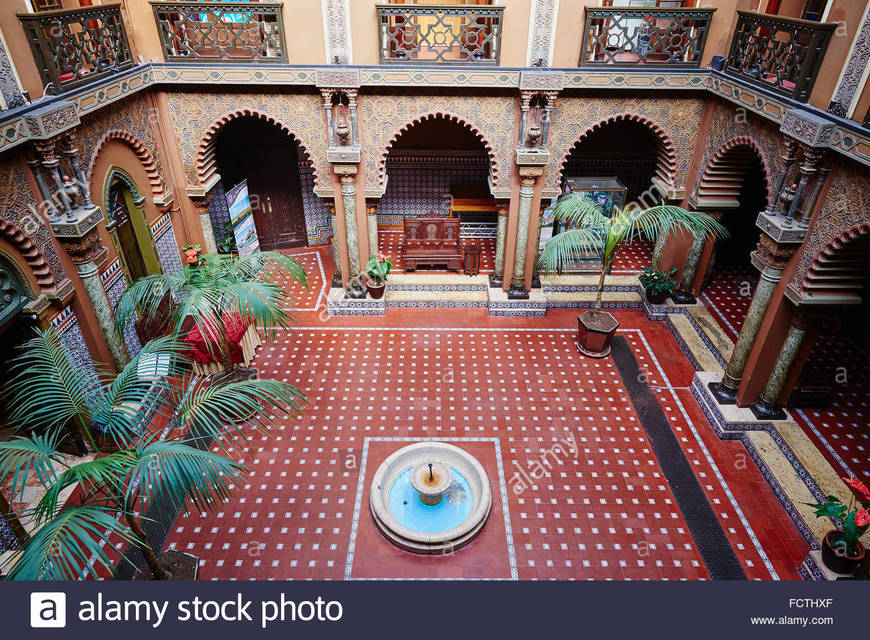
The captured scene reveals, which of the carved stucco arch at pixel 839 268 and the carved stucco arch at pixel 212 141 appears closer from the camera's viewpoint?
the carved stucco arch at pixel 839 268

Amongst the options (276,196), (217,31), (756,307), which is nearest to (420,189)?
(276,196)

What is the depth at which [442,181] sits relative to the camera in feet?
41.5

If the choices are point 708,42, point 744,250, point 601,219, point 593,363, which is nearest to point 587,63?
point 708,42

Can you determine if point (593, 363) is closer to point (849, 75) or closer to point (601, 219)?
point (601, 219)

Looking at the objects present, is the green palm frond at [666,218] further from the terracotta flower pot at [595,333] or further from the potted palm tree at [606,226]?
the terracotta flower pot at [595,333]

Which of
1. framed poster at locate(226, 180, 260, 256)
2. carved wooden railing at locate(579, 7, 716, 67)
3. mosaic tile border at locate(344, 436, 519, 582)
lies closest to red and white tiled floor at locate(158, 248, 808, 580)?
mosaic tile border at locate(344, 436, 519, 582)

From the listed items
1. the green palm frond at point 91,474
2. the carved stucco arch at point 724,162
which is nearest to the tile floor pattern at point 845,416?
the carved stucco arch at point 724,162

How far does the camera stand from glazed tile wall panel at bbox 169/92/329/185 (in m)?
8.47

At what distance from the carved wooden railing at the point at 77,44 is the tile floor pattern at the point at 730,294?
10.3 metres

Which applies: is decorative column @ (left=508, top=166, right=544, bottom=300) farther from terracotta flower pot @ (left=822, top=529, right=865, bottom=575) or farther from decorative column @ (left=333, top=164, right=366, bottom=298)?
terracotta flower pot @ (left=822, top=529, right=865, bottom=575)

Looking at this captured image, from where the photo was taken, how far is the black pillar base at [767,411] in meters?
7.48

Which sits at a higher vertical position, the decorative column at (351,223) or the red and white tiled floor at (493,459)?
the decorative column at (351,223)

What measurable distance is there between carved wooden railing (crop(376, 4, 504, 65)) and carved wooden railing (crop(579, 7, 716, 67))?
1.38 metres

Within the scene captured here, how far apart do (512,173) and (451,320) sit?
2783 mm
